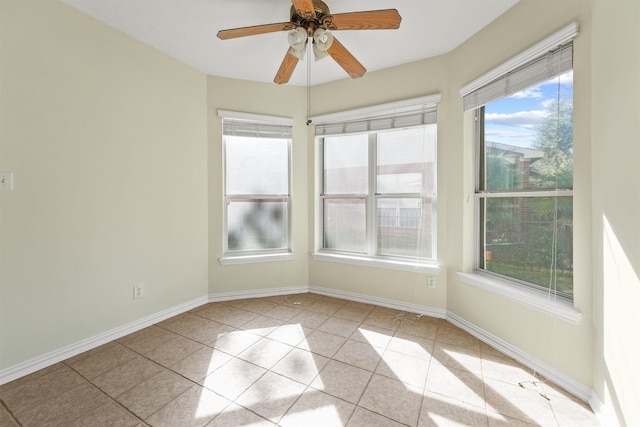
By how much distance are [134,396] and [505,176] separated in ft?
9.87

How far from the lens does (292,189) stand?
10.8 ft

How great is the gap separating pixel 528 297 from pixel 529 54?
1652 millimetres

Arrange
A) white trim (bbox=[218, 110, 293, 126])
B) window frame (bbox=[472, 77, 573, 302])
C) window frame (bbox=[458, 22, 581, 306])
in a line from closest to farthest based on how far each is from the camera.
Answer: window frame (bbox=[458, 22, 581, 306])
window frame (bbox=[472, 77, 573, 302])
white trim (bbox=[218, 110, 293, 126])

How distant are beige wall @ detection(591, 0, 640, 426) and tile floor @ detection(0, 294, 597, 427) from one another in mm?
365

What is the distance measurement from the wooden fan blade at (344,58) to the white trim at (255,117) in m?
1.24

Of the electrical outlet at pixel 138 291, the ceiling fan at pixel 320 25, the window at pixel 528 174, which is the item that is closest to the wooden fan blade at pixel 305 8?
the ceiling fan at pixel 320 25

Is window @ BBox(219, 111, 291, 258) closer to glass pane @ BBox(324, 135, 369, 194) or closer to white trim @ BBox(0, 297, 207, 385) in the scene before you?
glass pane @ BBox(324, 135, 369, 194)

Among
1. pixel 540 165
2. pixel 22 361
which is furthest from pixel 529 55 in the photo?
pixel 22 361

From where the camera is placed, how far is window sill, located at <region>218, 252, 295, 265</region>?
10.1 feet

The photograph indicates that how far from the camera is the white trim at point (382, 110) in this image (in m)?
2.63

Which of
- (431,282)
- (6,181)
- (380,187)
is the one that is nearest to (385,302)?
(431,282)

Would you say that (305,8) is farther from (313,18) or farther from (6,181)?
(6,181)

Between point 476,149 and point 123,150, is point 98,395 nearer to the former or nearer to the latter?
point 123,150

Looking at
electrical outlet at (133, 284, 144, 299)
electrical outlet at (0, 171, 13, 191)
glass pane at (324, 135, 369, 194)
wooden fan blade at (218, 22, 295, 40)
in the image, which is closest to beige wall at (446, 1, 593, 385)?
glass pane at (324, 135, 369, 194)
